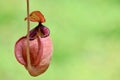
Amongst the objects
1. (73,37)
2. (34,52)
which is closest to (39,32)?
(34,52)

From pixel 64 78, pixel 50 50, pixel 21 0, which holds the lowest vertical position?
pixel 64 78

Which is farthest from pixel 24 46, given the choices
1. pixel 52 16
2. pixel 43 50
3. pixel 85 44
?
pixel 52 16

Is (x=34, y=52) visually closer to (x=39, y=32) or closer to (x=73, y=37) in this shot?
(x=39, y=32)

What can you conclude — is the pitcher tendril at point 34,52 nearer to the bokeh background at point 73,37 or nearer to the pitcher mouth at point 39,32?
the pitcher mouth at point 39,32

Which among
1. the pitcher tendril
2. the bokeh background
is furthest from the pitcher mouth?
the bokeh background

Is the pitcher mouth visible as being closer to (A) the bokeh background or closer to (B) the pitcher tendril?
(B) the pitcher tendril

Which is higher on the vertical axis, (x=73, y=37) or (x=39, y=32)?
(x=39, y=32)

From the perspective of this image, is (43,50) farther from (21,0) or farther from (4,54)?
(21,0)

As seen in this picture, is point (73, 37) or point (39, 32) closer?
point (39, 32)

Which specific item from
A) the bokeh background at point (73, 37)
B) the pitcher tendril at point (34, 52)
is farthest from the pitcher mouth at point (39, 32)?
the bokeh background at point (73, 37)
